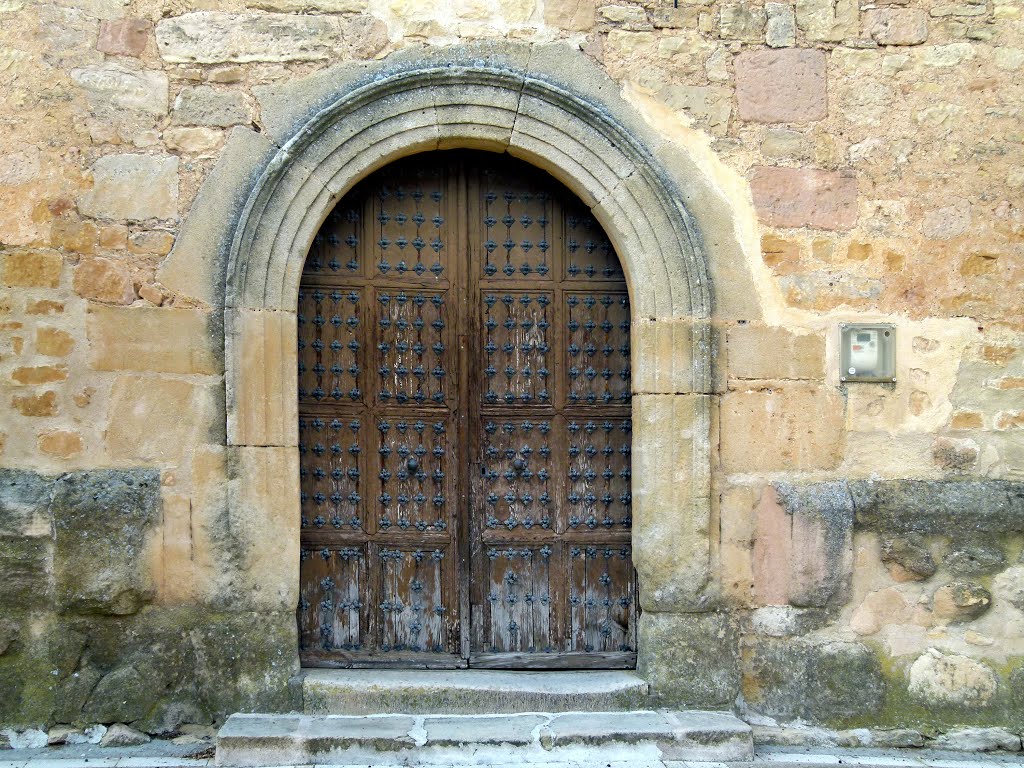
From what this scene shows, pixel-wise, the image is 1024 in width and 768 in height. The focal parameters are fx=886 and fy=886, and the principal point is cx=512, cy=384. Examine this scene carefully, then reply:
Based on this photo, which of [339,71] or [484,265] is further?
[484,265]

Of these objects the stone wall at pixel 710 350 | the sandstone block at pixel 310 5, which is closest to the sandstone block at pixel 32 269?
the stone wall at pixel 710 350

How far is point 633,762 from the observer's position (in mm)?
3238

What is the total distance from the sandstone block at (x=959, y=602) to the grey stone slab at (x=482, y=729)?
1633 millimetres

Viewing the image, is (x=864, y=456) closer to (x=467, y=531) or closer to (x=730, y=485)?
(x=730, y=485)

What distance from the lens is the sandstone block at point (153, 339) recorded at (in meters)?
3.38

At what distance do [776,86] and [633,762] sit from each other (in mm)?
2678

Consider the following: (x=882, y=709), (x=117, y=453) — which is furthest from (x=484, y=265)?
(x=882, y=709)

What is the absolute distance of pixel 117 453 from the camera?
134 inches

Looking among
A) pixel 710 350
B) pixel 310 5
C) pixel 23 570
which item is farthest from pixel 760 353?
pixel 23 570

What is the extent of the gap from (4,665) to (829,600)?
319 centimetres

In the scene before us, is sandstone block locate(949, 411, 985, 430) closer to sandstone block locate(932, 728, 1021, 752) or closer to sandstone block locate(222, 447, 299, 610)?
sandstone block locate(932, 728, 1021, 752)

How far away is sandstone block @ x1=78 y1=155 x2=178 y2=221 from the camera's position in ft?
11.2

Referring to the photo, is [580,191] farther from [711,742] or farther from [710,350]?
[711,742]

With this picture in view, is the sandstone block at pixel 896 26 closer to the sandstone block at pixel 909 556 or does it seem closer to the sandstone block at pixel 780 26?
the sandstone block at pixel 780 26
